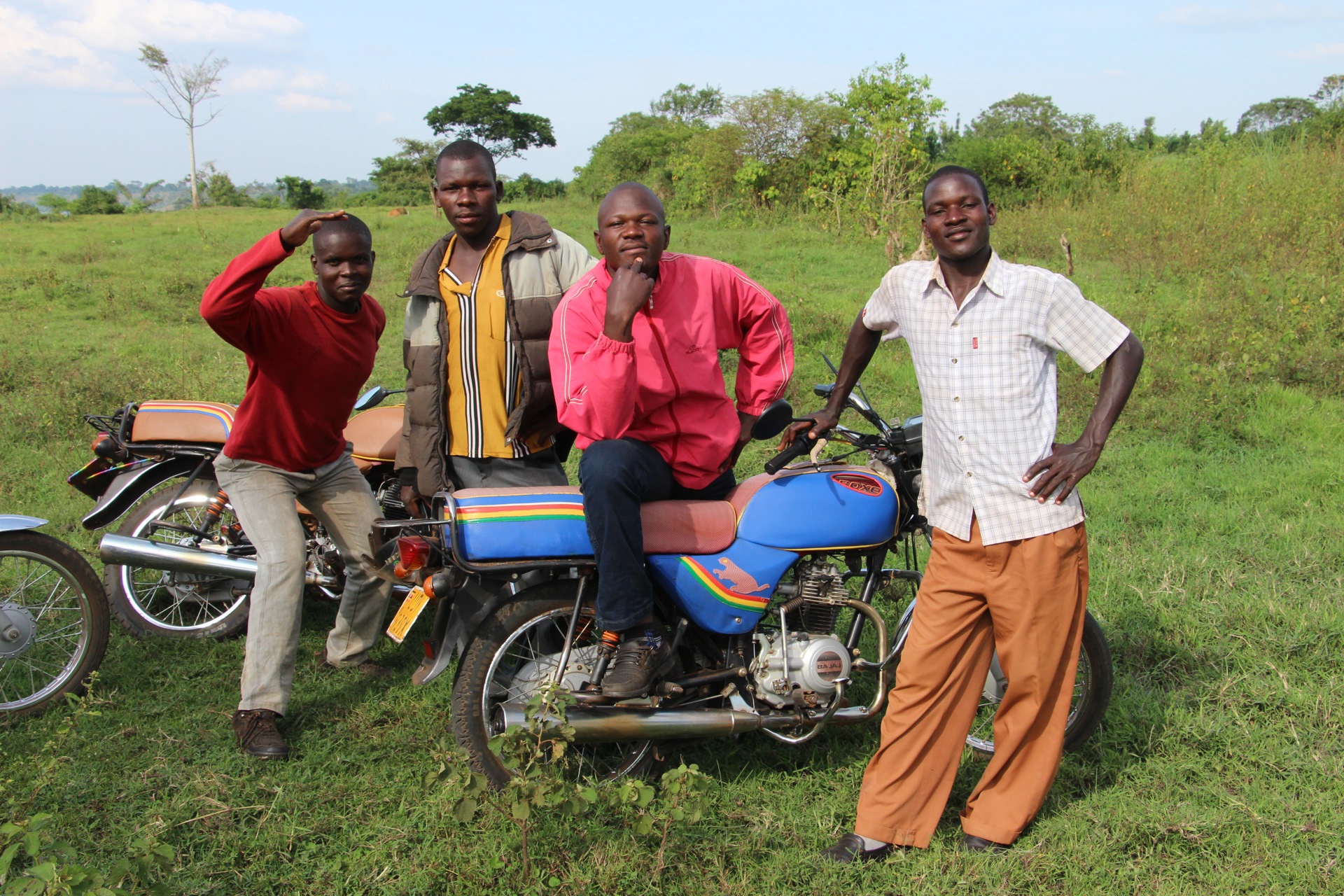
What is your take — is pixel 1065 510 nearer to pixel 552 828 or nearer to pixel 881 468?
pixel 881 468

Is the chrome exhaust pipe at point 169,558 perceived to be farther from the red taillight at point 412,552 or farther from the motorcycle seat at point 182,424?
the red taillight at point 412,552

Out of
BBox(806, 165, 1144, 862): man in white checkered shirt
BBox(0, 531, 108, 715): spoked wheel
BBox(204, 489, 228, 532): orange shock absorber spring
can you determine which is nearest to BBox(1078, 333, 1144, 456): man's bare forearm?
BBox(806, 165, 1144, 862): man in white checkered shirt

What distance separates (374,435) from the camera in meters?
4.58

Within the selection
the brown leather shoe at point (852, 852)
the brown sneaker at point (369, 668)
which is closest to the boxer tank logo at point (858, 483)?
the brown leather shoe at point (852, 852)

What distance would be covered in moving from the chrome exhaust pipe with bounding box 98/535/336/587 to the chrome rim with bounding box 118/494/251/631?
0.19 m

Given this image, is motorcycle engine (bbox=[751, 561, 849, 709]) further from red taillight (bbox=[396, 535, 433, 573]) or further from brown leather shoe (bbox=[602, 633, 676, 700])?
red taillight (bbox=[396, 535, 433, 573])

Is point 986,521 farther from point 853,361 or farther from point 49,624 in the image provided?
point 49,624

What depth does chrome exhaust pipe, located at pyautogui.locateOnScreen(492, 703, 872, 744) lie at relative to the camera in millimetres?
3068

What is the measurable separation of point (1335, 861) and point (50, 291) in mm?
13481

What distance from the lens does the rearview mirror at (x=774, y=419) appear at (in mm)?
2947

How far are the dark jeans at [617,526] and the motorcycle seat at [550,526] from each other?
0.27 feet

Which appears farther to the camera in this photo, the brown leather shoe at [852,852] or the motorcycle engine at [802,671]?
the motorcycle engine at [802,671]

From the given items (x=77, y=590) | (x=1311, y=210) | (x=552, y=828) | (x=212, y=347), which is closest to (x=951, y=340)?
(x=552, y=828)

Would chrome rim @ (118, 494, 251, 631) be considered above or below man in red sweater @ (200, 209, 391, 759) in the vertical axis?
below
